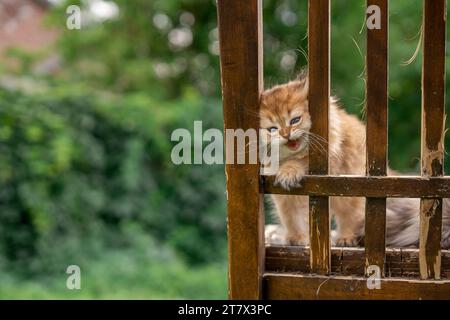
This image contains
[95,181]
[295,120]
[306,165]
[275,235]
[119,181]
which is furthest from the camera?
[119,181]

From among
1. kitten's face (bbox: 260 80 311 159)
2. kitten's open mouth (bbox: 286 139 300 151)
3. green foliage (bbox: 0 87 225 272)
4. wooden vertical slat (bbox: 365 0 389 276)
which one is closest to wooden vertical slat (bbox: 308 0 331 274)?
wooden vertical slat (bbox: 365 0 389 276)

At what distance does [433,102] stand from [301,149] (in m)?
0.68

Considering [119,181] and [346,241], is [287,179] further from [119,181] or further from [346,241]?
[119,181]

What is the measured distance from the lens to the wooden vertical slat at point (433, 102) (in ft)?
5.34

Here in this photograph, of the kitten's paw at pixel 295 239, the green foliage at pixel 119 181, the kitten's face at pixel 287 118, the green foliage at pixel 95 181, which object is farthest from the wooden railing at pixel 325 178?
the green foliage at pixel 95 181

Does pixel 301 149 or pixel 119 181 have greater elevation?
pixel 301 149

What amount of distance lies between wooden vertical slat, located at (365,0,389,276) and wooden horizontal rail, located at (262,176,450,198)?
3 cm

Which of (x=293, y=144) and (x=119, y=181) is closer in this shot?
(x=293, y=144)

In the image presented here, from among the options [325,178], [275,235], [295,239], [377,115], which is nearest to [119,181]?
[275,235]

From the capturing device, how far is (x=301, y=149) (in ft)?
7.35

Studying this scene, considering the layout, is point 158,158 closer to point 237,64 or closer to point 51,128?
point 51,128
